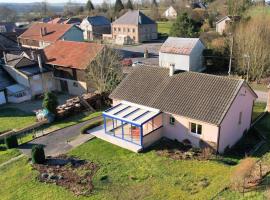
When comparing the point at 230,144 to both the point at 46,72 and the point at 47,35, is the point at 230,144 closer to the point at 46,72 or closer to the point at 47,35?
the point at 46,72

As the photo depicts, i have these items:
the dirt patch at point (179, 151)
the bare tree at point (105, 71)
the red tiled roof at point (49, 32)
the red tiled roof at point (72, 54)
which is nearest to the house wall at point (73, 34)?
the red tiled roof at point (49, 32)

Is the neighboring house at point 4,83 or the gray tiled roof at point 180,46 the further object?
the gray tiled roof at point 180,46

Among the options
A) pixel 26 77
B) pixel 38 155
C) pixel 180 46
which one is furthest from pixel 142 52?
pixel 38 155

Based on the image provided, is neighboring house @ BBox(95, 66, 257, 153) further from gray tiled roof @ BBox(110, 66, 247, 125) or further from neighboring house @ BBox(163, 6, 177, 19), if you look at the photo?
neighboring house @ BBox(163, 6, 177, 19)

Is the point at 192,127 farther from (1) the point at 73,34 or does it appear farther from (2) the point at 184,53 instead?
(1) the point at 73,34

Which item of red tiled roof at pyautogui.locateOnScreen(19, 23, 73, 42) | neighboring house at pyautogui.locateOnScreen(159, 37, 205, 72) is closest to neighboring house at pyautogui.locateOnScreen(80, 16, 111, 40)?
red tiled roof at pyautogui.locateOnScreen(19, 23, 73, 42)

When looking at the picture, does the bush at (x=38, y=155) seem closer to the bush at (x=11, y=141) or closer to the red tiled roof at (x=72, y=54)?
the bush at (x=11, y=141)
